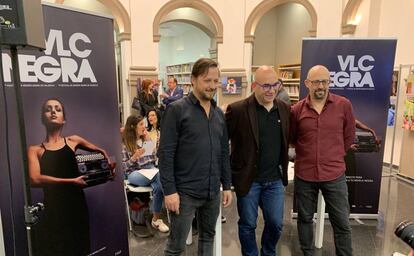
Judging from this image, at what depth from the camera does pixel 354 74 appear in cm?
305

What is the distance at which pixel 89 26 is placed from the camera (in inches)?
76.3

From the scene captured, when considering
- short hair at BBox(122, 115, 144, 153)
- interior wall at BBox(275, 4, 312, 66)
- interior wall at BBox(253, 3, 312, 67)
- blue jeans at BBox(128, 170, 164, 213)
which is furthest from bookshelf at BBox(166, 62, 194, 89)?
blue jeans at BBox(128, 170, 164, 213)

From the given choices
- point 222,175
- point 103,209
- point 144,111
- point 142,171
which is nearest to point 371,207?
point 222,175

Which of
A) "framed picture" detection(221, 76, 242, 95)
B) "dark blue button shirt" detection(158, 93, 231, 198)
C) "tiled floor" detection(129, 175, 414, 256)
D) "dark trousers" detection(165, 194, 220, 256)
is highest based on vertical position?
"framed picture" detection(221, 76, 242, 95)

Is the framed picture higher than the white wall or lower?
lower

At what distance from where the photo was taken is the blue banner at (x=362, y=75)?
9.87 ft

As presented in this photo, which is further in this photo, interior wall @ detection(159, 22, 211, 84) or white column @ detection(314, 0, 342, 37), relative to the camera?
interior wall @ detection(159, 22, 211, 84)

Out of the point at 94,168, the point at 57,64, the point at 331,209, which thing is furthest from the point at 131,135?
the point at 331,209

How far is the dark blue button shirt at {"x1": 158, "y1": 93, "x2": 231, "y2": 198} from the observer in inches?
72.1

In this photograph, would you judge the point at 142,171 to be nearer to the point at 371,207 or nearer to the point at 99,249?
the point at 99,249

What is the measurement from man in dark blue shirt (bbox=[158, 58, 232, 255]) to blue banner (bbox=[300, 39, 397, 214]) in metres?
1.53

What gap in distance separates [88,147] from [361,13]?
608 cm

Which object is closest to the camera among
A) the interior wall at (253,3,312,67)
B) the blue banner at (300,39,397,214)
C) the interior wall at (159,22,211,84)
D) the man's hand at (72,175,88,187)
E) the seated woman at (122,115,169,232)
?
the man's hand at (72,175,88,187)

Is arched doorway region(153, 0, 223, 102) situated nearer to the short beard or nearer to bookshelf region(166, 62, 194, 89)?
bookshelf region(166, 62, 194, 89)
